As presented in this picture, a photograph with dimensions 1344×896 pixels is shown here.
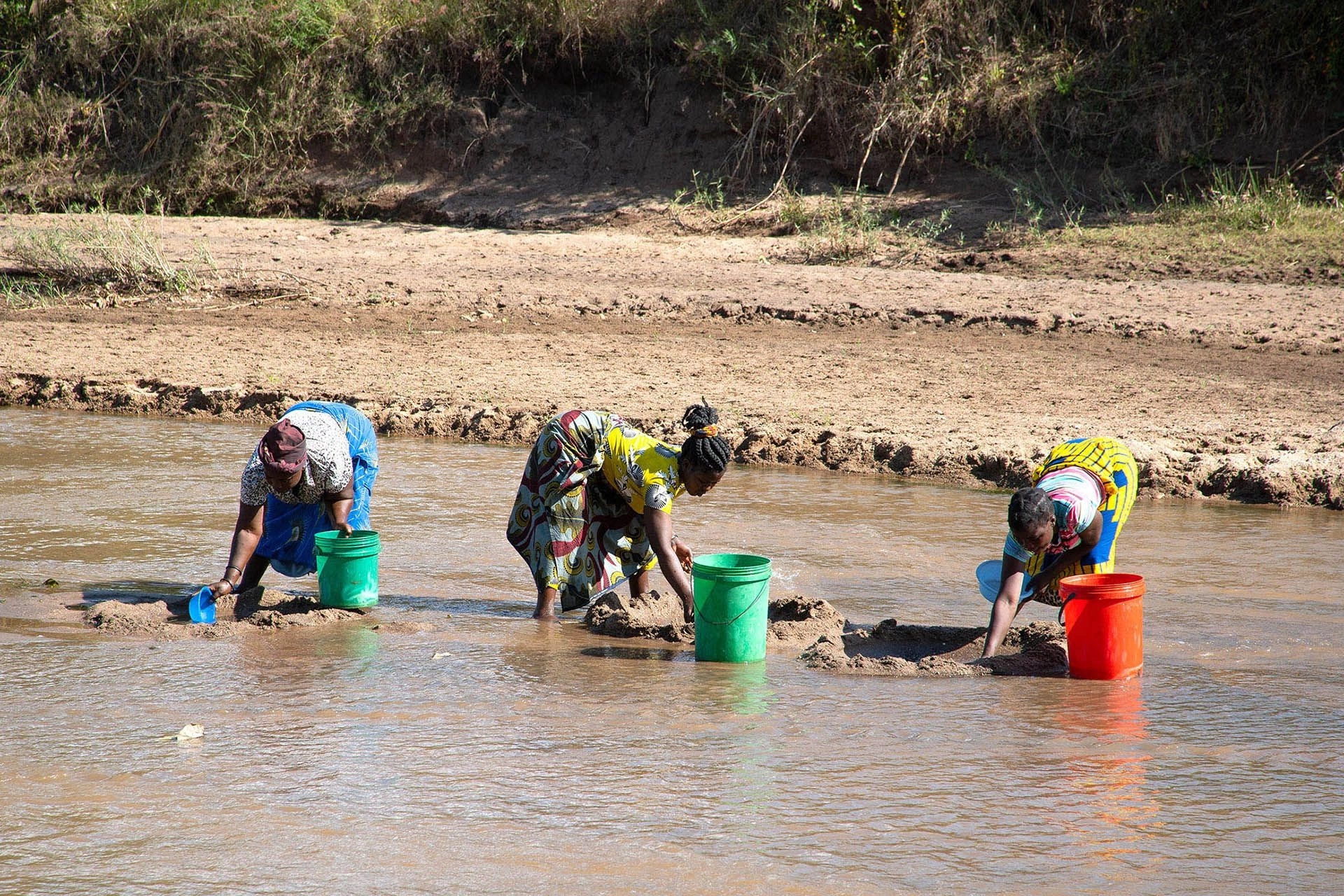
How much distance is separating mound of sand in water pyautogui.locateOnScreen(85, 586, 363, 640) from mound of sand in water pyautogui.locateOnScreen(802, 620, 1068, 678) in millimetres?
2098

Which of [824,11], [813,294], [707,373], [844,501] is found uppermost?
[824,11]

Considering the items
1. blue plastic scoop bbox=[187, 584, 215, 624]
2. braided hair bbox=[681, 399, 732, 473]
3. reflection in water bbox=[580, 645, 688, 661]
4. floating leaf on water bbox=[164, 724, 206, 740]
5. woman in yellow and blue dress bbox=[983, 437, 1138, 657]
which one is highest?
braided hair bbox=[681, 399, 732, 473]

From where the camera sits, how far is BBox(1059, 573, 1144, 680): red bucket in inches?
174

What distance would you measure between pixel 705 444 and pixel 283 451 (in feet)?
5.32

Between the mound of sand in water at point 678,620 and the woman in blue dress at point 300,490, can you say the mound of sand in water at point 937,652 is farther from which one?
the woman in blue dress at point 300,490

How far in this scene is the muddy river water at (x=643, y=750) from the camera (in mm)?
3178

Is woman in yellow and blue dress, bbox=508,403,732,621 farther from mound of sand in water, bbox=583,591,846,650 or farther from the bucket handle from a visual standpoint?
the bucket handle

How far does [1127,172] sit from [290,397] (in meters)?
9.30

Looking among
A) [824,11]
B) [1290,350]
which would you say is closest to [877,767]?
[1290,350]

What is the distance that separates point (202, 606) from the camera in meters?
5.07

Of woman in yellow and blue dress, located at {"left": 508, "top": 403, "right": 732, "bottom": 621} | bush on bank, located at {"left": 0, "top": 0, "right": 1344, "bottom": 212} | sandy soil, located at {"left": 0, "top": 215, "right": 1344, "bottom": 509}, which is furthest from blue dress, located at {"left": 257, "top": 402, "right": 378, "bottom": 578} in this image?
bush on bank, located at {"left": 0, "top": 0, "right": 1344, "bottom": 212}

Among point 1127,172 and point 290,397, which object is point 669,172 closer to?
point 1127,172

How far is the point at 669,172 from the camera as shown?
15141 mm

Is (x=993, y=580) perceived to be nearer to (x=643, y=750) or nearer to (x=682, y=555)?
(x=682, y=555)
